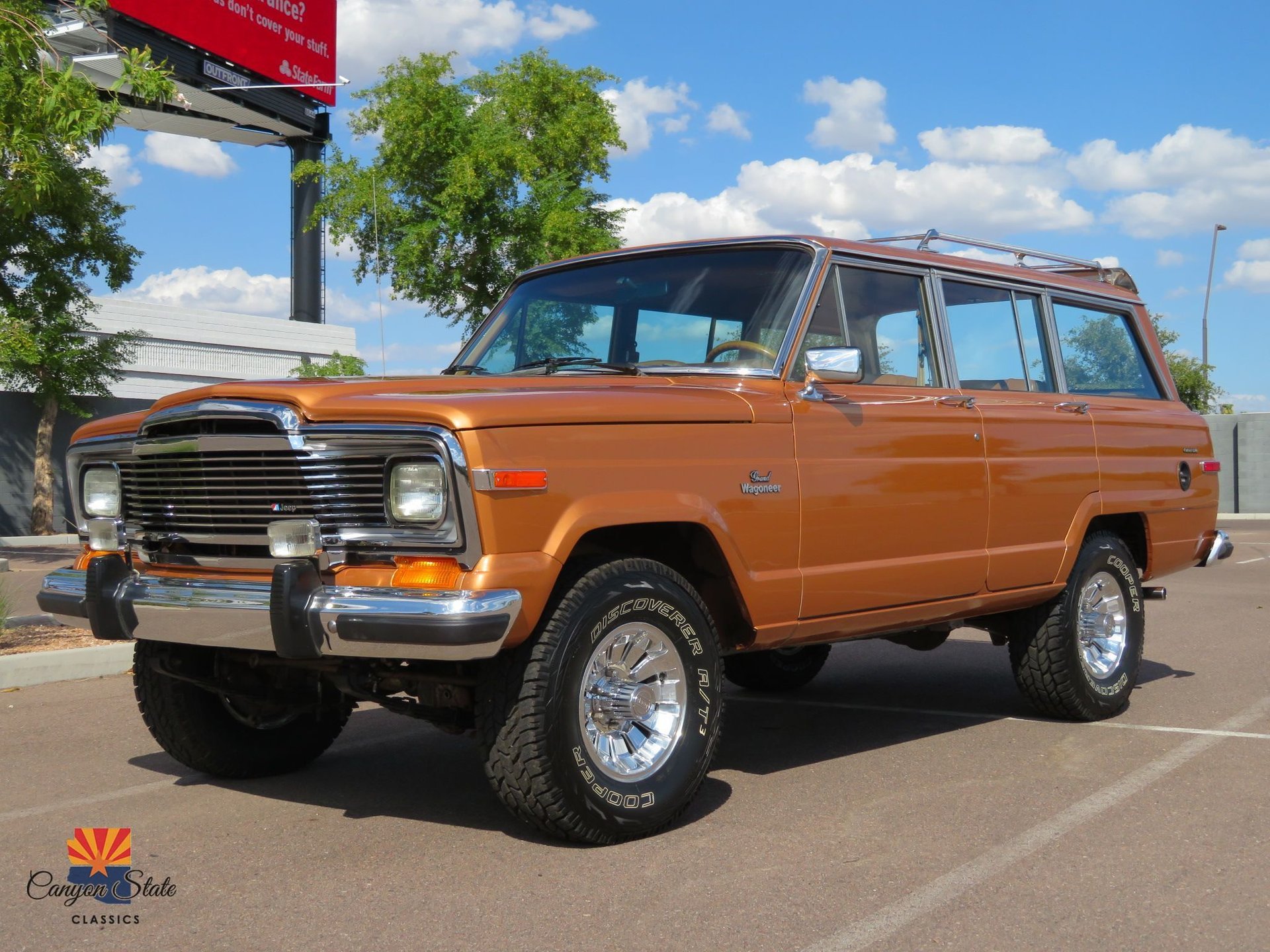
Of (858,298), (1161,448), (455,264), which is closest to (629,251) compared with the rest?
(858,298)

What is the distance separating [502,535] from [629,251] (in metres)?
2.33

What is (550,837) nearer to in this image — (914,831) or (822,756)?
(914,831)

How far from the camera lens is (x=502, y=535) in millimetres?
4000

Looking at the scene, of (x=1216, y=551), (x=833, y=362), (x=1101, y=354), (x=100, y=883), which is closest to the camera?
(x=100, y=883)

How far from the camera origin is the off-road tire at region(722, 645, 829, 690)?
7.47m

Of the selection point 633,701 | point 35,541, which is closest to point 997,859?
point 633,701

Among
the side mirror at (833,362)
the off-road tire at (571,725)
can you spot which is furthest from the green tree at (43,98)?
the off-road tire at (571,725)

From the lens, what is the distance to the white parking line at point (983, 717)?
630 cm

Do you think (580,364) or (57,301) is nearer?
(580,364)

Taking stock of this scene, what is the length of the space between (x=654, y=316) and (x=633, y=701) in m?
1.90

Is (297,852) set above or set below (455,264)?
below

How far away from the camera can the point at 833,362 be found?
16.5 ft

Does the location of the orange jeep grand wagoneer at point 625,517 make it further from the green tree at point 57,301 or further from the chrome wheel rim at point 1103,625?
the green tree at point 57,301

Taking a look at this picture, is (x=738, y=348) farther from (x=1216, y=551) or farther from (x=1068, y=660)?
(x=1216, y=551)
